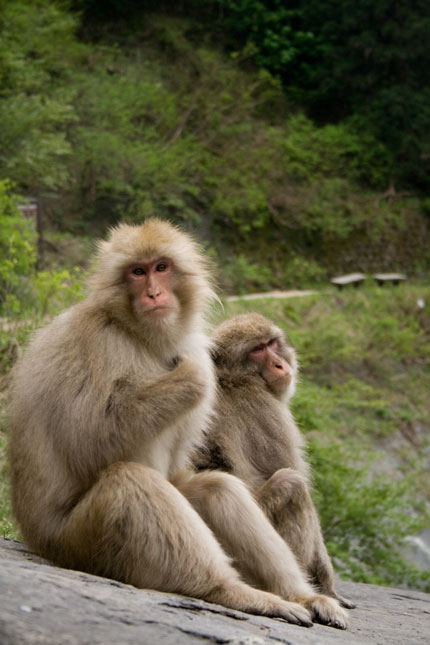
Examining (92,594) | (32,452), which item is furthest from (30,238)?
(92,594)

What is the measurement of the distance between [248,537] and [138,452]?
0.60 metres

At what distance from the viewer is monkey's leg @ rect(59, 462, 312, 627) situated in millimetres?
3168

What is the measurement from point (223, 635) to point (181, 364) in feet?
3.84

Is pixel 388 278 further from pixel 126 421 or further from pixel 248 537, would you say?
pixel 126 421

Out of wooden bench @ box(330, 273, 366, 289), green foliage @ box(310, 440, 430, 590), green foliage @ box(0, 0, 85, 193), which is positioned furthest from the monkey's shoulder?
wooden bench @ box(330, 273, 366, 289)

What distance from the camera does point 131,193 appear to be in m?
18.6

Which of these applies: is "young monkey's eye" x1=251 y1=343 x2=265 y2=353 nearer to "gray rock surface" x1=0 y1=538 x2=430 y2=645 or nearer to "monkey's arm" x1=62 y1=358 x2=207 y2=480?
"monkey's arm" x1=62 y1=358 x2=207 y2=480

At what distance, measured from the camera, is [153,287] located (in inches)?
140

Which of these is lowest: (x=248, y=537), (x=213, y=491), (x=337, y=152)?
(x=248, y=537)

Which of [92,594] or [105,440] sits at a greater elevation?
[105,440]

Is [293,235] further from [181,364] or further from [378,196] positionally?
[181,364]

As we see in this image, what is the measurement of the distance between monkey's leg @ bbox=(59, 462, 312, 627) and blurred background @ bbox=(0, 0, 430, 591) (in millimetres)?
8944

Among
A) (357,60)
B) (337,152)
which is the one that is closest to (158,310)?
(337,152)

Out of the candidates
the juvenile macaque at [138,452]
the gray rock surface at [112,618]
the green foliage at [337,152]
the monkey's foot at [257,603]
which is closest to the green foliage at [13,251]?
the juvenile macaque at [138,452]
